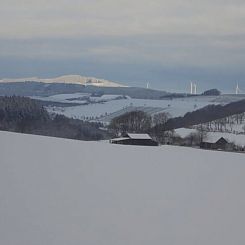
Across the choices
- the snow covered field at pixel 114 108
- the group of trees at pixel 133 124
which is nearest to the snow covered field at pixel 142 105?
the snow covered field at pixel 114 108

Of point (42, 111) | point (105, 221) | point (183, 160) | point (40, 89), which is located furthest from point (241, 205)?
point (40, 89)

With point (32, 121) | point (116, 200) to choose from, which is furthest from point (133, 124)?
point (116, 200)

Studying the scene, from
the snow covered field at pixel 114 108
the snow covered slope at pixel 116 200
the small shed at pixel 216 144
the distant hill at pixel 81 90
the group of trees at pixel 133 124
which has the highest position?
the distant hill at pixel 81 90

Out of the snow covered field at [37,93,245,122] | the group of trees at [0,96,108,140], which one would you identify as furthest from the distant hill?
the group of trees at [0,96,108,140]

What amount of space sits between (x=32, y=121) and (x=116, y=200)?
19287 millimetres

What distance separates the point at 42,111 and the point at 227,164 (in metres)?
19.4

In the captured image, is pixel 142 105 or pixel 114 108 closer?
pixel 114 108

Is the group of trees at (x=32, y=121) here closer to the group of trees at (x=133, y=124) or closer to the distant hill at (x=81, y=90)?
the group of trees at (x=133, y=124)

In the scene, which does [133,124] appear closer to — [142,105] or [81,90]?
[142,105]

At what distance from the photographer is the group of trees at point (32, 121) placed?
803 inches

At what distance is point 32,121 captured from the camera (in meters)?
22.1

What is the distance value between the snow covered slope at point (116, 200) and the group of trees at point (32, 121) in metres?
15.1

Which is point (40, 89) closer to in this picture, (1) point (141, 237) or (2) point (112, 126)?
(2) point (112, 126)

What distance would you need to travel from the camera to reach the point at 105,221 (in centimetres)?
298
